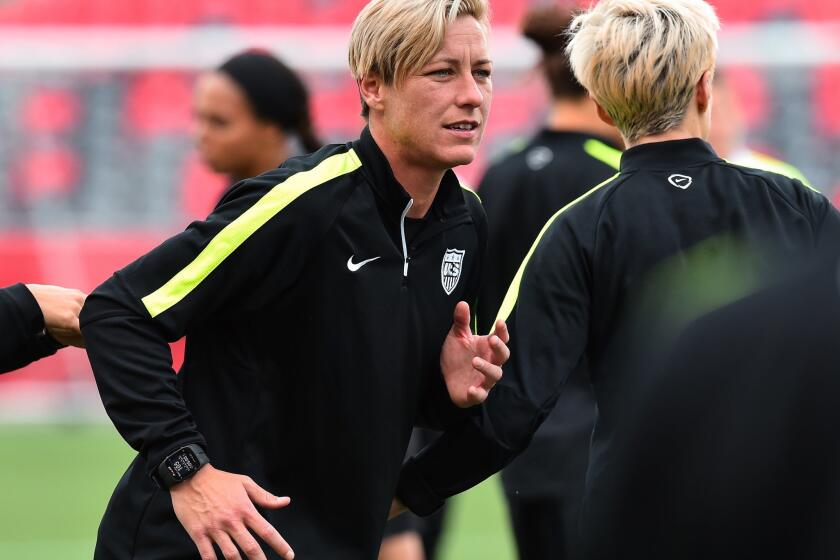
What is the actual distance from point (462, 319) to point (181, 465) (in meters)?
0.71

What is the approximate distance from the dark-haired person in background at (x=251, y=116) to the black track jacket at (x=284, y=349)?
1761mm

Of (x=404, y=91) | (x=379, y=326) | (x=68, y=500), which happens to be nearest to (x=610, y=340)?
(x=379, y=326)

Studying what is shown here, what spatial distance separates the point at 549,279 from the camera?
2883mm

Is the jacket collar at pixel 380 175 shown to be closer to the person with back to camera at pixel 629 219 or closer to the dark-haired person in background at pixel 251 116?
the person with back to camera at pixel 629 219

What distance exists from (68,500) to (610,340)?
659 centimetres

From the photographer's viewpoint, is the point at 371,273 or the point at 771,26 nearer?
the point at 371,273

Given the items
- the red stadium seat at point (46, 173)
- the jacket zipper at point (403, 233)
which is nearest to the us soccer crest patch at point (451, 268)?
the jacket zipper at point (403, 233)

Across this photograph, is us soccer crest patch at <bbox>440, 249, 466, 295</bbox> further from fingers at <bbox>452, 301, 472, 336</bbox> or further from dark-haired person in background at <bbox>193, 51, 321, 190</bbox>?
dark-haired person in background at <bbox>193, 51, 321, 190</bbox>

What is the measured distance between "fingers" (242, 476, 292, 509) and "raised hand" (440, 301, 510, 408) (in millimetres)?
494

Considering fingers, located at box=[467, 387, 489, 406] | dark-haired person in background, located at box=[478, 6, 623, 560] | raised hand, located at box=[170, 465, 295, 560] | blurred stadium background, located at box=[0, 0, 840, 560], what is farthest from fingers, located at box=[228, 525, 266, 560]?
blurred stadium background, located at box=[0, 0, 840, 560]

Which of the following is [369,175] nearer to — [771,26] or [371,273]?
[371,273]

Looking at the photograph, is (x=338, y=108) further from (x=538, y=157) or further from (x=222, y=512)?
(x=222, y=512)

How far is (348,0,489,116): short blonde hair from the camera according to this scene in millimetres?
2928

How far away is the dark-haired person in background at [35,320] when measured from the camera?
3098 mm
